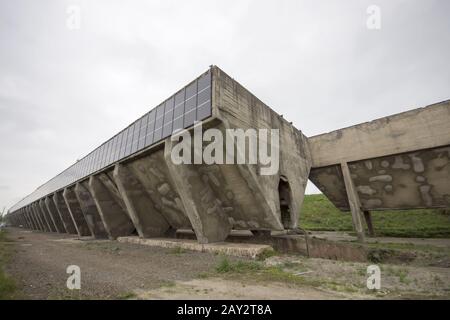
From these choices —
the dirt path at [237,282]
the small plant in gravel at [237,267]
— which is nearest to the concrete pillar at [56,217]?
the dirt path at [237,282]

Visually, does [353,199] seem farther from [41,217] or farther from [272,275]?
[41,217]

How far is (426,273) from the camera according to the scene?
673 centimetres

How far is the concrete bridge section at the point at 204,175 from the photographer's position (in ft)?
35.4

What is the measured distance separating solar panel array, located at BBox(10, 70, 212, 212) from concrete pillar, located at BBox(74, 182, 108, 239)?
3.82 m

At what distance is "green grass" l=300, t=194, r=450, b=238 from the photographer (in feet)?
A: 57.2

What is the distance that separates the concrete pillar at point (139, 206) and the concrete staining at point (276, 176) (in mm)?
68

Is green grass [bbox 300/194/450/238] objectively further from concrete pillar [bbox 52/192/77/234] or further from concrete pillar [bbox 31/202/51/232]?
concrete pillar [bbox 31/202/51/232]

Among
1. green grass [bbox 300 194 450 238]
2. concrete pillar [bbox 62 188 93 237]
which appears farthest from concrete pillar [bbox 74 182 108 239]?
green grass [bbox 300 194 450 238]

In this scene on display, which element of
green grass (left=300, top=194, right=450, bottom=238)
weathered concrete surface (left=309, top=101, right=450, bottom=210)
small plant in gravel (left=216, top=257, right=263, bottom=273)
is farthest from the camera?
green grass (left=300, top=194, right=450, bottom=238)

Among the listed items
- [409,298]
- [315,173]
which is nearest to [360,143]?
[315,173]

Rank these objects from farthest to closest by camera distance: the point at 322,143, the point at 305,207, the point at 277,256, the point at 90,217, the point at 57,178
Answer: the point at 57,178, the point at 305,207, the point at 90,217, the point at 322,143, the point at 277,256

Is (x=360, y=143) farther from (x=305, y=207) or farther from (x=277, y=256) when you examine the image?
(x=305, y=207)
